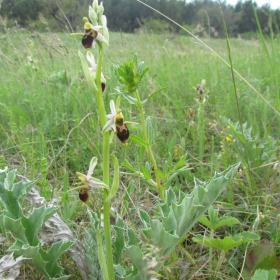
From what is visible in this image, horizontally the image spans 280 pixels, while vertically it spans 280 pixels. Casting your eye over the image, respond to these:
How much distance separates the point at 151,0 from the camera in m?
9.30

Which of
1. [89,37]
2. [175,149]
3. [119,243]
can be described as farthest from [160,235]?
[175,149]

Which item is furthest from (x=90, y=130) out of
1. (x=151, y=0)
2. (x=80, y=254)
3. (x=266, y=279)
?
(x=151, y=0)

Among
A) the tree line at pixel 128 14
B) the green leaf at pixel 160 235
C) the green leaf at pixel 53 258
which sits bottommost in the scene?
the green leaf at pixel 53 258

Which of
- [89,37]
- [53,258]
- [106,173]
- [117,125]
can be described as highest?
[89,37]

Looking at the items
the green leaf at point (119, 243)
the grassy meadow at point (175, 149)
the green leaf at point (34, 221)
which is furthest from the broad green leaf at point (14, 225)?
the green leaf at point (119, 243)

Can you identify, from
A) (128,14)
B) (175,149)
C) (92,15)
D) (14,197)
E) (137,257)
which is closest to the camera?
(137,257)

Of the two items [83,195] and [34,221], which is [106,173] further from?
[34,221]

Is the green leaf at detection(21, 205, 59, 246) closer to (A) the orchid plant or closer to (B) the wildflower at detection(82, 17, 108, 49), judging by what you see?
(A) the orchid plant

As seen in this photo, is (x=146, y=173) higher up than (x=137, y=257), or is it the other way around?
(x=146, y=173)

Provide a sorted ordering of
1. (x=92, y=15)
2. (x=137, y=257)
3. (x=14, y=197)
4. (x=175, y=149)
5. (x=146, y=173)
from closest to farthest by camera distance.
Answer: (x=137, y=257)
(x=92, y=15)
(x=14, y=197)
(x=146, y=173)
(x=175, y=149)

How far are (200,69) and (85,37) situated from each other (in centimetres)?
335

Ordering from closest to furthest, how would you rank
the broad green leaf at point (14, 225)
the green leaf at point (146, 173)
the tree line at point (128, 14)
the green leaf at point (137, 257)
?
1. the green leaf at point (137, 257)
2. the broad green leaf at point (14, 225)
3. the green leaf at point (146, 173)
4. the tree line at point (128, 14)

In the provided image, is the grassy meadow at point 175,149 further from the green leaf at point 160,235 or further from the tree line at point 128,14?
the tree line at point 128,14

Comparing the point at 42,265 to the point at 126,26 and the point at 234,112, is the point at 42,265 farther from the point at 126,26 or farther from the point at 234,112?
the point at 126,26
